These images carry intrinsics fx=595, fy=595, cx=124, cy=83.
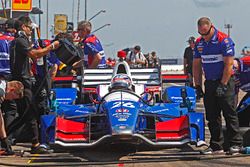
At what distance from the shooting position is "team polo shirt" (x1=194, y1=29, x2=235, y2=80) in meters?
8.34

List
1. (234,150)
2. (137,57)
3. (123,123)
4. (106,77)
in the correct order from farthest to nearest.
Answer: (137,57) → (106,77) → (234,150) → (123,123)

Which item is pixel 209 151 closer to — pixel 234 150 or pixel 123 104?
pixel 234 150

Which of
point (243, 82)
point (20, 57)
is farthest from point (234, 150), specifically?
point (20, 57)

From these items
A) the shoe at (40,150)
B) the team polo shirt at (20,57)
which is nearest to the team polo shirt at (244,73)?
the shoe at (40,150)

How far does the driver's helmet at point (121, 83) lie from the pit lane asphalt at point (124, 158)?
3.82ft

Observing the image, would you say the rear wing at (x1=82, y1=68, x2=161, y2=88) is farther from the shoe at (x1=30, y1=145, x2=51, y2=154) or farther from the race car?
the shoe at (x1=30, y1=145, x2=51, y2=154)

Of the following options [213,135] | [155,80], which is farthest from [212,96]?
[155,80]

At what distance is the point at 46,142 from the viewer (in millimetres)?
8648

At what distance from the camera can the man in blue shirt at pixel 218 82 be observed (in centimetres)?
831

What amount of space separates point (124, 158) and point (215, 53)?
1.98 m

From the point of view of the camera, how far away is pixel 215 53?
845 centimetres

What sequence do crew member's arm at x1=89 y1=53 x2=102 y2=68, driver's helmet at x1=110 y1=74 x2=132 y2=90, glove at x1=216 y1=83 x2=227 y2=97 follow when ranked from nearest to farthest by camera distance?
glove at x1=216 y1=83 x2=227 y2=97 < driver's helmet at x1=110 y1=74 x2=132 y2=90 < crew member's arm at x1=89 y1=53 x2=102 y2=68

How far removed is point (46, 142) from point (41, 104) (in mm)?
1272

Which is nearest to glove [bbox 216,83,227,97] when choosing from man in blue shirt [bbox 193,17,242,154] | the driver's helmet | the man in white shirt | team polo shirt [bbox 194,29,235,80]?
man in blue shirt [bbox 193,17,242,154]
